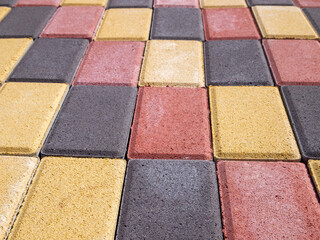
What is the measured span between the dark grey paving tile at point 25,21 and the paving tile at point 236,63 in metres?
0.82

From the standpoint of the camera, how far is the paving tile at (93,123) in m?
0.88

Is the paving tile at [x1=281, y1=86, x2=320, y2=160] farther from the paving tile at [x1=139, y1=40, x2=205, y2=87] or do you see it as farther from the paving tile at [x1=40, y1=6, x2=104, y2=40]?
the paving tile at [x1=40, y1=6, x2=104, y2=40]

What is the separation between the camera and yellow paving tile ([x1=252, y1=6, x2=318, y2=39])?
1336mm

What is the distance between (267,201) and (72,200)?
0.51m

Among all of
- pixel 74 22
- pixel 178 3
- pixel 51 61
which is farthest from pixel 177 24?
pixel 51 61

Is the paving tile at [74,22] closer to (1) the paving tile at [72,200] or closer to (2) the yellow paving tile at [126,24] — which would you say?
(2) the yellow paving tile at [126,24]

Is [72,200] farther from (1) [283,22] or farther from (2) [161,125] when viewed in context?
(1) [283,22]

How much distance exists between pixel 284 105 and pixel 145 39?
672 mm

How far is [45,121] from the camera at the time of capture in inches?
38.3

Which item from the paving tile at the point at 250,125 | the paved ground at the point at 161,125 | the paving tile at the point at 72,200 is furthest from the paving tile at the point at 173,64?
the paving tile at the point at 72,200

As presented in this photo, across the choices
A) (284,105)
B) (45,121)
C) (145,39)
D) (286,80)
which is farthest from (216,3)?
(45,121)

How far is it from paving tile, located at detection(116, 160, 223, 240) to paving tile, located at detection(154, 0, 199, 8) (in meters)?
1.04

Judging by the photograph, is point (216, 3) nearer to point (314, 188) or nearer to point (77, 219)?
point (314, 188)

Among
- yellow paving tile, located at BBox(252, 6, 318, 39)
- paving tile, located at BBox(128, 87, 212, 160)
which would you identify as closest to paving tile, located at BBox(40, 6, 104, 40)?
paving tile, located at BBox(128, 87, 212, 160)
